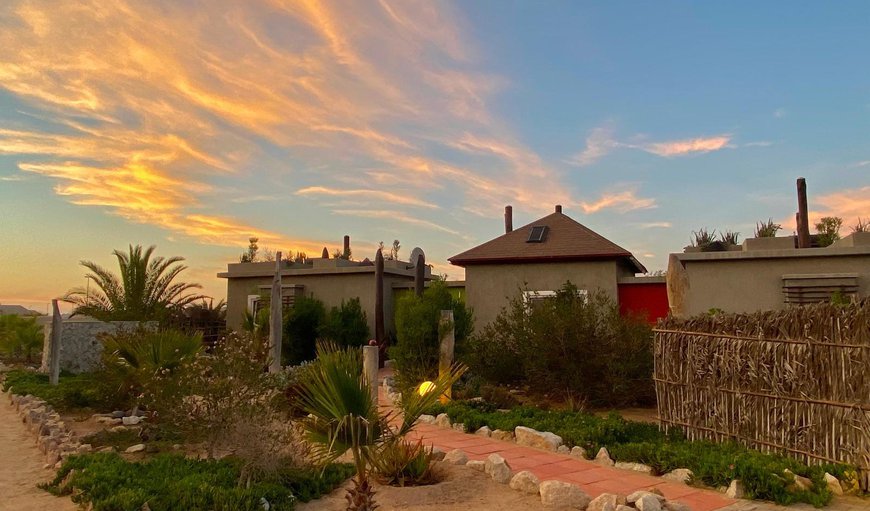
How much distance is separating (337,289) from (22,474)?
1212 cm

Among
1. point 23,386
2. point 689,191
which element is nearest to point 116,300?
point 23,386

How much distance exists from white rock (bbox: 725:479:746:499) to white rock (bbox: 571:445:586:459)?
1.79 metres

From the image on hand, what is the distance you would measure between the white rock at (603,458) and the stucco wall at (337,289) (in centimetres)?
1174

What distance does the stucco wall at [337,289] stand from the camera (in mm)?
18281

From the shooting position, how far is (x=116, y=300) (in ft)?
59.5

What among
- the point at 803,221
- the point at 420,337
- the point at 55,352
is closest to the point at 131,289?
the point at 55,352

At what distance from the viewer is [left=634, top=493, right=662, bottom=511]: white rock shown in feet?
15.5

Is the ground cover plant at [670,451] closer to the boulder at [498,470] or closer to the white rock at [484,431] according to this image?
the white rock at [484,431]

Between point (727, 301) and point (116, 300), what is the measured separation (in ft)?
56.5

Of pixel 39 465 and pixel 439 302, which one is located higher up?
pixel 439 302

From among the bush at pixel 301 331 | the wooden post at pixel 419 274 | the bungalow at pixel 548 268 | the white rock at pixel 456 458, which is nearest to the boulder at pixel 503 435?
the white rock at pixel 456 458

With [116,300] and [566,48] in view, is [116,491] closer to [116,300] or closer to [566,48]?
[566,48]

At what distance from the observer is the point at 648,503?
15.6 feet

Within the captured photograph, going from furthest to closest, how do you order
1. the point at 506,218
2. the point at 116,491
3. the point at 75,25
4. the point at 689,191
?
the point at 506,218, the point at 689,191, the point at 75,25, the point at 116,491
